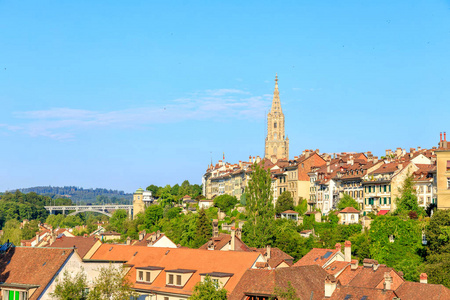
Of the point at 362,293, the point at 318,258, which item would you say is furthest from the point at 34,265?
the point at 318,258

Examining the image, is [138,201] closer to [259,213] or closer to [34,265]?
[259,213]

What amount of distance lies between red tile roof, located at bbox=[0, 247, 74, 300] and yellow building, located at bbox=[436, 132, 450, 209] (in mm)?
49068

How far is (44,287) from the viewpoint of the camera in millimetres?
53219

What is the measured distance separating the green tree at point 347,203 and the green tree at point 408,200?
9.67 meters

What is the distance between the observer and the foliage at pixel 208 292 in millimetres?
51031

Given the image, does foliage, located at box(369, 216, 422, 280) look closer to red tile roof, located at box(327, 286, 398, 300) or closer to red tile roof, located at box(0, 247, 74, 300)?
red tile roof, located at box(327, 286, 398, 300)

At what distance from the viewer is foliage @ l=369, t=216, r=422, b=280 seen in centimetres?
8038

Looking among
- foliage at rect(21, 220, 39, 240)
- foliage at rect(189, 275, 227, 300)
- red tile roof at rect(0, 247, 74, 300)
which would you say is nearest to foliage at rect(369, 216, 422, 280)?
foliage at rect(189, 275, 227, 300)

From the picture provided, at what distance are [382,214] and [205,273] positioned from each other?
44.6m

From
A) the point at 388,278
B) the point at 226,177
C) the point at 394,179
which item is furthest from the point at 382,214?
the point at 226,177

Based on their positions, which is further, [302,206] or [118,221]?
[118,221]

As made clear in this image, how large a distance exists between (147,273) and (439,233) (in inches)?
1388

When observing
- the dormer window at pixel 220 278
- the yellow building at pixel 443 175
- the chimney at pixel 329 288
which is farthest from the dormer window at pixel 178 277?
the yellow building at pixel 443 175

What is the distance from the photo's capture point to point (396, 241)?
3248 inches
